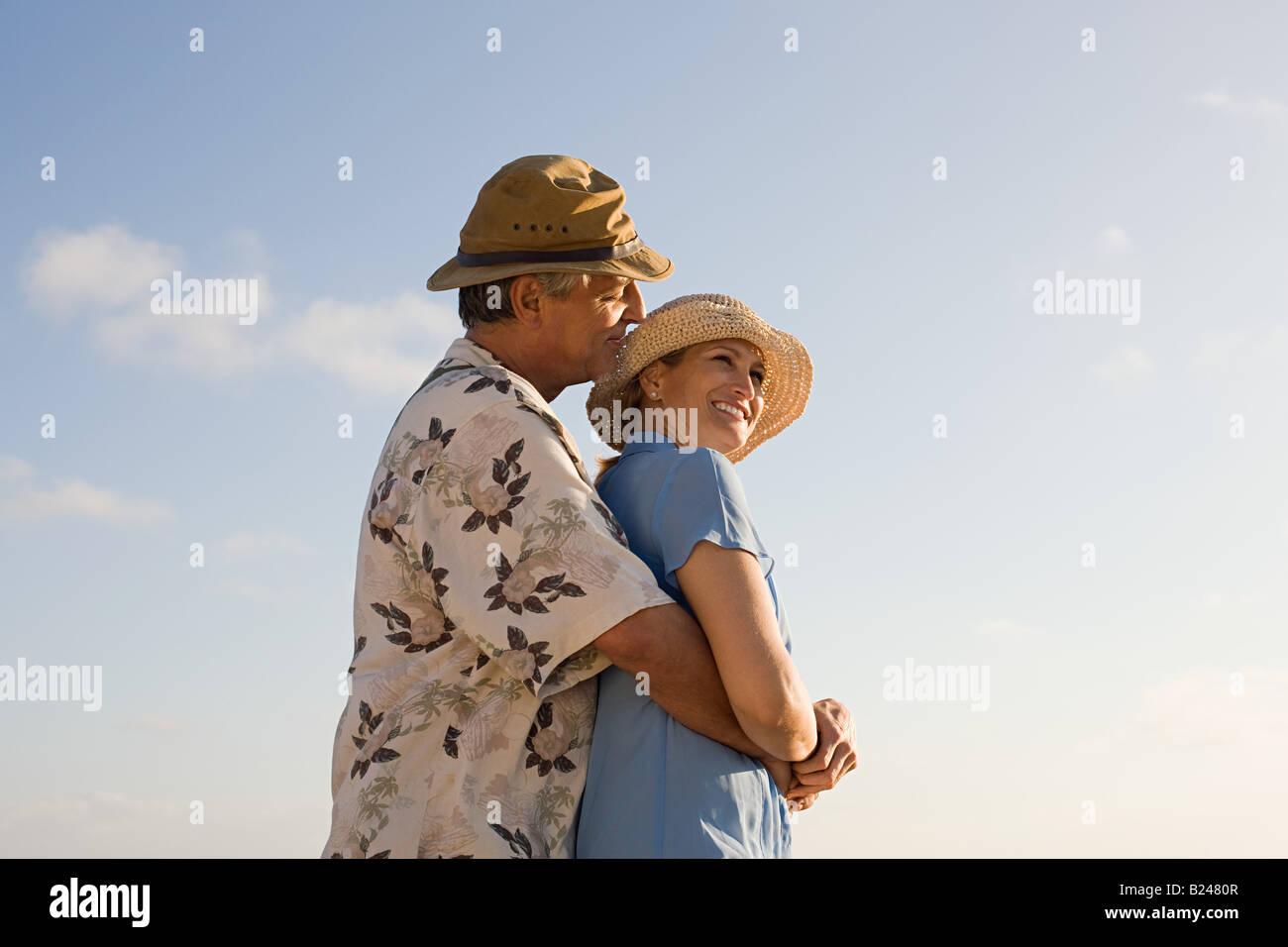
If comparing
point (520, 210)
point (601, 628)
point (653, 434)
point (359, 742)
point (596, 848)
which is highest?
point (520, 210)

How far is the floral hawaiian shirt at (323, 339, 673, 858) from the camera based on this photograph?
110 inches

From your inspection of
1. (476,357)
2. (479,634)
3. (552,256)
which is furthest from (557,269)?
(479,634)

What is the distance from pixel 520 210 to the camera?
3.43 m

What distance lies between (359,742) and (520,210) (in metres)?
1.47

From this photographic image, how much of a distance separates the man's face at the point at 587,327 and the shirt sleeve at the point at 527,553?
1.59 ft

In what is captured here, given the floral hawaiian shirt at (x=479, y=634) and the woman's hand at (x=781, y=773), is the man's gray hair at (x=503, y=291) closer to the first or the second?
the floral hawaiian shirt at (x=479, y=634)

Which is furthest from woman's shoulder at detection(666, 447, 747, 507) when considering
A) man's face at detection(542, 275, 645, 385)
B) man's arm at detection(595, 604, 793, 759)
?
man's face at detection(542, 275, 645, 385)

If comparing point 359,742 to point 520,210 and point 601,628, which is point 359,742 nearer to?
point 601,628

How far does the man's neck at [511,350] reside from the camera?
11.2 ft

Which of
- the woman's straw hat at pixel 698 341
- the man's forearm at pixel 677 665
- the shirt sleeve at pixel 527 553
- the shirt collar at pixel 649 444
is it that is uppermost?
the woman's straw hat at pixel 698 341

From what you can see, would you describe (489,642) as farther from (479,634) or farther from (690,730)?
(690,730)

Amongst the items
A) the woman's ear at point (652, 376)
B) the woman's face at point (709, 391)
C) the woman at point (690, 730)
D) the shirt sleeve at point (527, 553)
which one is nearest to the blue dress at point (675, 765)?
the woman at point (690, 730)

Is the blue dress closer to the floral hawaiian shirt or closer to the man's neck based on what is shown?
the floral hawaiian shirt
